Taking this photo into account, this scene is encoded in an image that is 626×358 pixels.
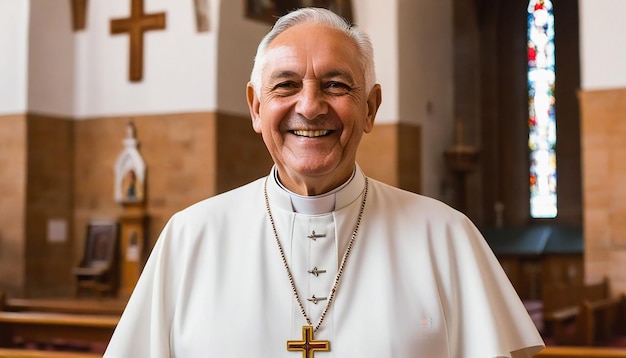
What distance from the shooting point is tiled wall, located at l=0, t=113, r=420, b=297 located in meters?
12.0

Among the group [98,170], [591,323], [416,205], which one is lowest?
[591,323]

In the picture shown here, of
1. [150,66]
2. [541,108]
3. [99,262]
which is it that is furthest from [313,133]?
[541,108]

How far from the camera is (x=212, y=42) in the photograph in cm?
1180

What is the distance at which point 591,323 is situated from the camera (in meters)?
7.30

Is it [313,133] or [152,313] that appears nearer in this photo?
[313,133]

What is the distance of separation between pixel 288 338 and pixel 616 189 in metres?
8.05

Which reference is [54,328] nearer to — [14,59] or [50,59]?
[14,59]

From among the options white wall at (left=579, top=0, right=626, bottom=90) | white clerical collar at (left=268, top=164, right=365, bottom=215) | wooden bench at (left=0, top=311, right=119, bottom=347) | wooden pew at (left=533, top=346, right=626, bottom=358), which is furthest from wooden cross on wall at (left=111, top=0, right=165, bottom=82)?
white clerical collar at (left=268, top=164, right=365, bottom=215)

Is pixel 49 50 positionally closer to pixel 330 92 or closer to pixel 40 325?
pixel 40 325

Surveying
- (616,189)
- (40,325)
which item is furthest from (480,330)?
(616,189)

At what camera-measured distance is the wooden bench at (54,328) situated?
655cm

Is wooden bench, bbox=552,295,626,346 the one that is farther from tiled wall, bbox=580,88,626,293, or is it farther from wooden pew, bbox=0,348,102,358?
wooden pew, bbox=0,348,102,358

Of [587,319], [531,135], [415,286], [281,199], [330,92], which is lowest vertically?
[587,319]

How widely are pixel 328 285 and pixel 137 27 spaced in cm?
1042
